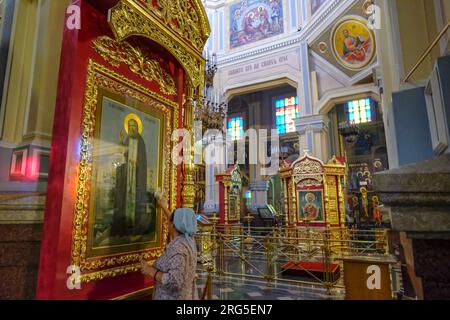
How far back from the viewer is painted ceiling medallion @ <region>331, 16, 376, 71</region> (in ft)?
37.9

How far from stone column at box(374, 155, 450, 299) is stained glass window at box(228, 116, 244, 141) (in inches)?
821

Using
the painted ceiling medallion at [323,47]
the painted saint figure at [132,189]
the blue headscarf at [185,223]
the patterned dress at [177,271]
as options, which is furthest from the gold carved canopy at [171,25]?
the painted ceiling medallion at [323,47]

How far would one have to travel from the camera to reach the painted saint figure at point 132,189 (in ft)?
7.95

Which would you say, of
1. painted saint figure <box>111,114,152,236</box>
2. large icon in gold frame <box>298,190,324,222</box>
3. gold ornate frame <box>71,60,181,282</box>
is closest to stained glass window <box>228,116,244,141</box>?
large icon in gold frame <box>298,190,324,222</box>

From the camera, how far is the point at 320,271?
5.36 meters

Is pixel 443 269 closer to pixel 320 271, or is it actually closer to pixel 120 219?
pixel 120 219

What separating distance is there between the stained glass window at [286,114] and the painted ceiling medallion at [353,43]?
7.89 meters

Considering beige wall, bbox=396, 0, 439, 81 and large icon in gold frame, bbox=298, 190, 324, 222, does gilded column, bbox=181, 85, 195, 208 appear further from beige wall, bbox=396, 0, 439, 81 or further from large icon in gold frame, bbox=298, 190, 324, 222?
large icon in gold frame, bbox=298, 190, 324, 222

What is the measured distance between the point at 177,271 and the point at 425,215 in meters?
Answer: 1.66

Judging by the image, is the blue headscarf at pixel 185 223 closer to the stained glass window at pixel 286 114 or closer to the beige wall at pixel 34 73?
the beige wall at pixel 34 73

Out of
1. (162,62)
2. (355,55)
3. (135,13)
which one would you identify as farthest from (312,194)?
(135,13)

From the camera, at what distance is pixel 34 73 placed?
100 inches

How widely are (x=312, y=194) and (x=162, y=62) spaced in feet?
29.6

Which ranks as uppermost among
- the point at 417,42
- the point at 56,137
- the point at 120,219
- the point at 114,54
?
the point at 417,42
